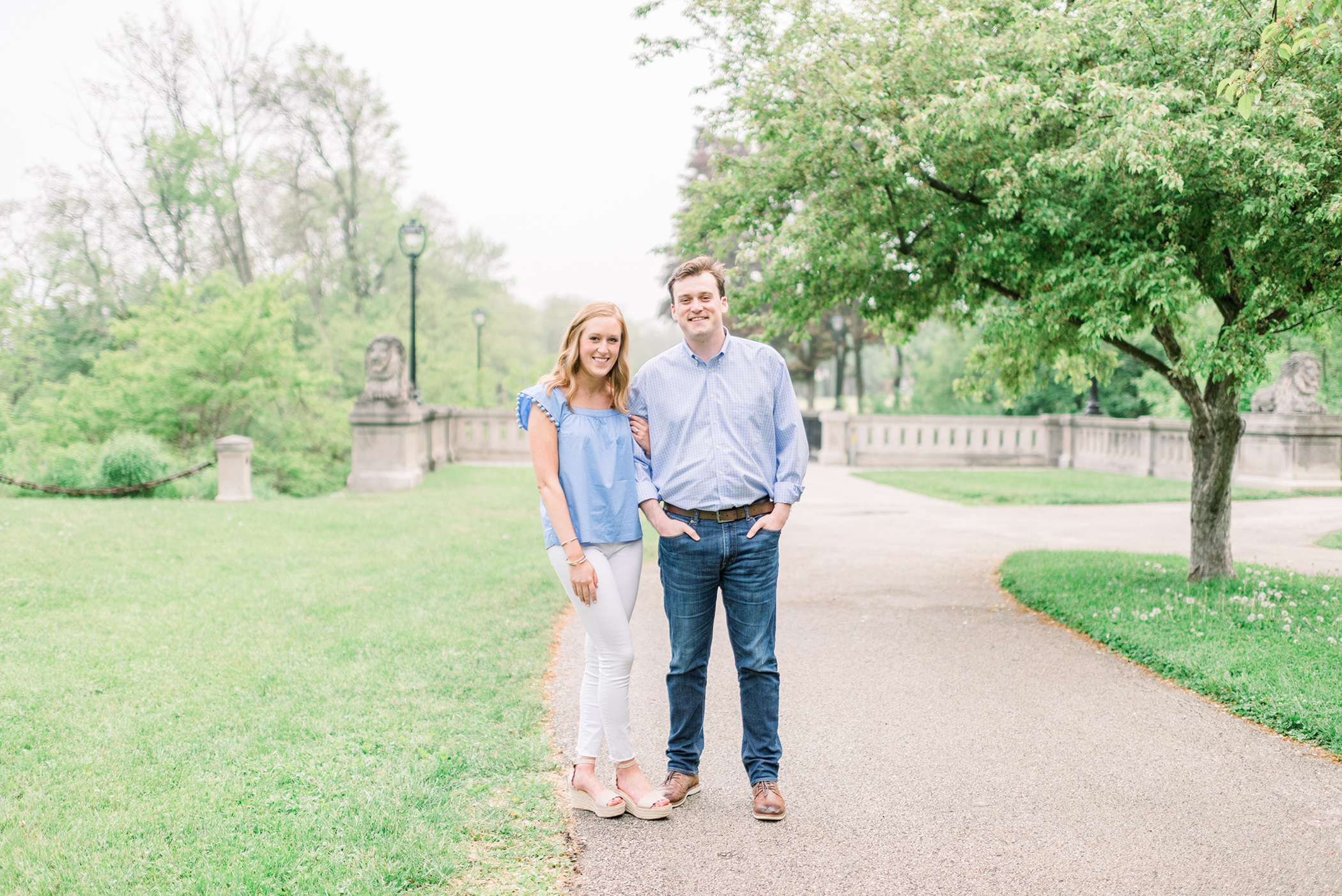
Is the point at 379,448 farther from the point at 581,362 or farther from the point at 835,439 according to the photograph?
the point at 581,362

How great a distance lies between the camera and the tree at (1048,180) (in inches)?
212

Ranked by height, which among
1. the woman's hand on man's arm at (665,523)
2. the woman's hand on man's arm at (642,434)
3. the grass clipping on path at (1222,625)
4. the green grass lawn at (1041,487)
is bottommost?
the grass clipping on path at (1222,625)

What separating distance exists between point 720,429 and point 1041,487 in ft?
49.6

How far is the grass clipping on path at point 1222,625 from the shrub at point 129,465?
12175 mm

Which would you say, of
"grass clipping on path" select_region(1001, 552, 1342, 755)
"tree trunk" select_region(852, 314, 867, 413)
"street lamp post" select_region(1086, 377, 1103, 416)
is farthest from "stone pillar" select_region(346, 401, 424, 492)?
"tree trunk" select_region(852, 314, 867, 413)

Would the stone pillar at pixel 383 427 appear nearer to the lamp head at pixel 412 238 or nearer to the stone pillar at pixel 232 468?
the stone pillar at pixel 232 468

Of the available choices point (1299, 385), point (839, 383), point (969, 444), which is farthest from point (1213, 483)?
point (839, 383)

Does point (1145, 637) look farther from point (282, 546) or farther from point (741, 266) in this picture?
point (282, 546)

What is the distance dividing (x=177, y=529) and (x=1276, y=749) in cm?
993

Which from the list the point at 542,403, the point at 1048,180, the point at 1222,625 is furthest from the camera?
the point at 1048,180

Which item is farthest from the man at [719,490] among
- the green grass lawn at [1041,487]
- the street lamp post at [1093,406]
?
the street lamp post at [1093,406]

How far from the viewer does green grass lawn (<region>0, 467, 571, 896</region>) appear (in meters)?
3.03

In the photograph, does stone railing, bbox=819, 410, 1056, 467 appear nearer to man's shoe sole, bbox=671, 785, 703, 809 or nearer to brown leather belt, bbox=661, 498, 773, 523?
man's shoe sole, bbox=671, 785, 703, 809

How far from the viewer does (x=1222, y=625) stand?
600 cm
